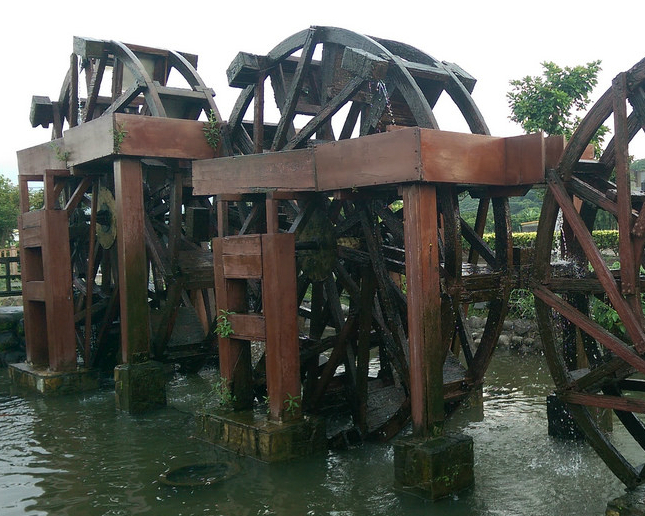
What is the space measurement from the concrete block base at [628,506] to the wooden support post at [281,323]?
301 cm

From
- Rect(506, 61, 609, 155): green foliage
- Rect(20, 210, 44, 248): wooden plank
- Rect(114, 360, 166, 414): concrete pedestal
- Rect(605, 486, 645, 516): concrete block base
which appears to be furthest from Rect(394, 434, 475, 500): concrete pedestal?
Rect(506, 61, 609, 155): green foliage

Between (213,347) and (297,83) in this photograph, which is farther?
(213,347)

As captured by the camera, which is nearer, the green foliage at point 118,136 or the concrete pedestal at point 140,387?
the green foliage at point 118,136

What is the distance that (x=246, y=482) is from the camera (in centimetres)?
611

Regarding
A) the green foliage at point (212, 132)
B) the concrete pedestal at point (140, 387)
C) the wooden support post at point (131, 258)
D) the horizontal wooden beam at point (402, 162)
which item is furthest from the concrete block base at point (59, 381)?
the horizontal wooden beam at point (402, 162)

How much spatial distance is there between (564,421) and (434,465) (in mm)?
2166

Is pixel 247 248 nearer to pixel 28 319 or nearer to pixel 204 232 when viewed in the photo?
pixel 204 232

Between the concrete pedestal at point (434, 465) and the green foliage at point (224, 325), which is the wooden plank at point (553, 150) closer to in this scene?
the concrete pedestal at point (434, 465)

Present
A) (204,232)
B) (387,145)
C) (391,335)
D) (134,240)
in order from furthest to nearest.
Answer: (204,232), (134,240), (391,335), (387,145)

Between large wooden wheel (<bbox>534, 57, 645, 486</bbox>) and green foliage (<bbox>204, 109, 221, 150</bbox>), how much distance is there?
449cm

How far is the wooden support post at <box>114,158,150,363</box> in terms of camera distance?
28.1ft

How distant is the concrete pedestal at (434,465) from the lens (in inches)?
210

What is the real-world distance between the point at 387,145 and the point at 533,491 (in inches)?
115

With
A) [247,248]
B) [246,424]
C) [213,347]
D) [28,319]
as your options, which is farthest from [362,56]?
[28,319]
